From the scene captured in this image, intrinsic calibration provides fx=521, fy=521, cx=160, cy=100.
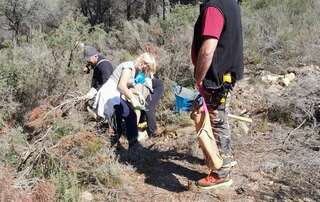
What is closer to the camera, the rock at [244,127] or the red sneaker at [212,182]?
the red sneaker at [212,182]

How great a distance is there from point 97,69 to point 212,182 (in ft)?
9.51

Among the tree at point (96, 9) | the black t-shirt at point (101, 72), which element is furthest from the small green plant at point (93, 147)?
the tree at point (96, 9)

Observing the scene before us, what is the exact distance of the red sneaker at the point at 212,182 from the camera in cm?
416

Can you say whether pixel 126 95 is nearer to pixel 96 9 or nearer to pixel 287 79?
pixel 287 79

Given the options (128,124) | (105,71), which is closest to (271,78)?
(105,71)

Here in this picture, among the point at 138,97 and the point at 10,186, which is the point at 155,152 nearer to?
the point at 138,97

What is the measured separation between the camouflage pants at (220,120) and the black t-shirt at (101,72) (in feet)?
8.22

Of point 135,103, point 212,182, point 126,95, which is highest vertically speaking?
point 126,95

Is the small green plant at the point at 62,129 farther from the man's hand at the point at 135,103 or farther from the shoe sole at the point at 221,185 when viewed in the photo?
the shoe sole at the point at 221,185

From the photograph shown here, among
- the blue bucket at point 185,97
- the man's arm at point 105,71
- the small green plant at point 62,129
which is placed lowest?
the small green plant at point 62,129

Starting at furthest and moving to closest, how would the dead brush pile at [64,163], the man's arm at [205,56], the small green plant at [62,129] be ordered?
the small green plant at [62,129] < the dead brush pile at [64,163] < the man's arm at [205,56]

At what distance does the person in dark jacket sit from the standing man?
2472 millimetres

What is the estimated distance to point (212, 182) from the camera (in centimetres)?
416

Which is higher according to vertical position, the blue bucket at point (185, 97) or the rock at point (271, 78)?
the blue bucket at point (185, 97)
